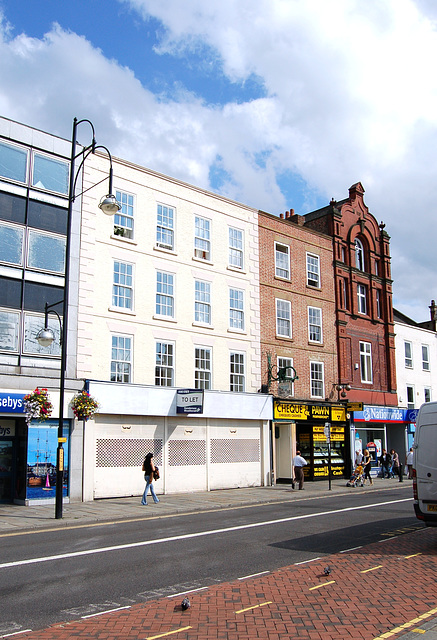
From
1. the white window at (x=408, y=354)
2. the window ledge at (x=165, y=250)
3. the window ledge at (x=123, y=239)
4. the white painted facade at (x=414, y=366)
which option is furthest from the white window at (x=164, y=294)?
the white window at (x=408, y=354)

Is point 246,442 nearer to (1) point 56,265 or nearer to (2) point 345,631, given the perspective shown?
(1) point 56,265

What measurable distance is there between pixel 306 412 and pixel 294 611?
22672mm

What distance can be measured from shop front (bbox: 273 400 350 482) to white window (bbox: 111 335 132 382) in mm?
8271

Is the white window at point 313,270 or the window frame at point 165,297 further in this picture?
the white window at point 313,270

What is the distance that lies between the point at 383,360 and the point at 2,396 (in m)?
25.0

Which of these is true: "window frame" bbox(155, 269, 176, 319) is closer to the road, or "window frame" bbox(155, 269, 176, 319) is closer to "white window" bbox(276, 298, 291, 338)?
"white window" bbox(276, 298, 291, 338)

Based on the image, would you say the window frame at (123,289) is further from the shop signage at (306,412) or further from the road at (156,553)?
the shop signage at (306,412)

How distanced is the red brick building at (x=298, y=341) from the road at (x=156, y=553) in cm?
1099

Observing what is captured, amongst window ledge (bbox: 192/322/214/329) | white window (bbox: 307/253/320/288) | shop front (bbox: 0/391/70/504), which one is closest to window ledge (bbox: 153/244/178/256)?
window ledge (bbox: 192/322/214/329)

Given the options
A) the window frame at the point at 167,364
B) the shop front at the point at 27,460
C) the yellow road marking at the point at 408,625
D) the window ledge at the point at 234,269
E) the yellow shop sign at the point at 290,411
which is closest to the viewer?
the yellow road marking at the point at 408,625

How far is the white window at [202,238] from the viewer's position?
2641cm

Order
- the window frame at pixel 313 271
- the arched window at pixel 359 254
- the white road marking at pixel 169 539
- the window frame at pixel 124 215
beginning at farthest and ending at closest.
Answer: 1. the arched window at pixel 359 254
2. the window frame at pixel 313 271
3. the window frame at pixel 124 215
4. the white road marking at pixel 169 539

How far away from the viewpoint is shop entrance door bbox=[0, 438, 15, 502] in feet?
65.5

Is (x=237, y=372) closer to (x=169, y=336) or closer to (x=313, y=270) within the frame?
(x=169, y=336)
